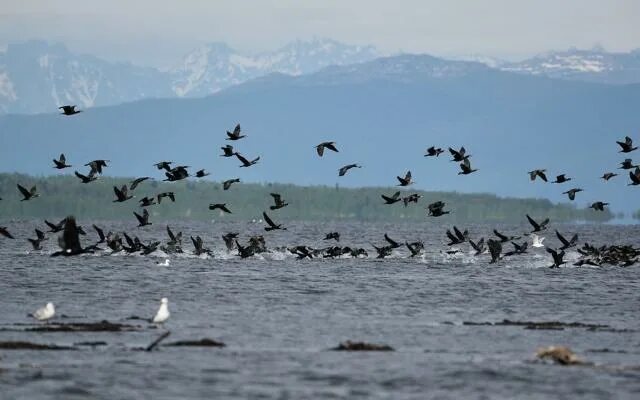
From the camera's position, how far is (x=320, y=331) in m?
38.2

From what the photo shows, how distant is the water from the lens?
28.9m

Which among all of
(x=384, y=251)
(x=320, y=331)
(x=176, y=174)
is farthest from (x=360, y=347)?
(x=384, y=251)

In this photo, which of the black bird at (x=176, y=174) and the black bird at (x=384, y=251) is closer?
the black bird at (x=176, y=174)

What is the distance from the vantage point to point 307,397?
27.7 m

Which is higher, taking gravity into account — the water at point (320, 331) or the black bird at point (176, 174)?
the black bird at point (176, 174)

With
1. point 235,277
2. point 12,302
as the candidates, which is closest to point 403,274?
point 235,277

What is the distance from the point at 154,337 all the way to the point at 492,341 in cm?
785

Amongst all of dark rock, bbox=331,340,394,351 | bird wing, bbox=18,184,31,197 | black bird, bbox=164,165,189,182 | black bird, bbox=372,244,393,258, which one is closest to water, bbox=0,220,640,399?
dark rock, bbox=331,340,394,351

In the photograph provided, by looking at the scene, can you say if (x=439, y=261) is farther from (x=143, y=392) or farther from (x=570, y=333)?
(x=143, y=392)

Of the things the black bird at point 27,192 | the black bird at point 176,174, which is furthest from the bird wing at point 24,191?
the black bird at point 176,174

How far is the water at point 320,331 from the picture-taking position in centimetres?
2894

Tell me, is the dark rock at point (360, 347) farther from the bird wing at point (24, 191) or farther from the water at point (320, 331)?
the bird wing at point (24, 191)

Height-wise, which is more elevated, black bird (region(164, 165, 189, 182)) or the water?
black bird (region(164, 165, 189, 182))

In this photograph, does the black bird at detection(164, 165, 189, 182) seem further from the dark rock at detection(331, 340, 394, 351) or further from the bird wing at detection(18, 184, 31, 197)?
the dark rock at detection(331, 340, 394, 351)
